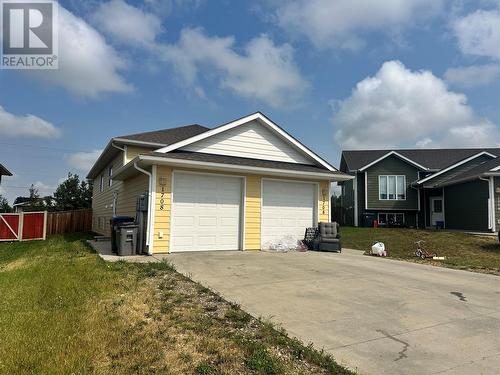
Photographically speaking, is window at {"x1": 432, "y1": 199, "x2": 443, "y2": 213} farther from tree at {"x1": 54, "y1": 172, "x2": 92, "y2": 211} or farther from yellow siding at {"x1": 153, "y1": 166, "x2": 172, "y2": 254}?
tree at {"x1": 54, "y1": 172, "x2": 92, "y2": 211}

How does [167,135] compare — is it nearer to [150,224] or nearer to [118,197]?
[118,197]

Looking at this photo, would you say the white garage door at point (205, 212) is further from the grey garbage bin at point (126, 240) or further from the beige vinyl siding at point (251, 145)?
the beige vinyl siding at point (251, 145)

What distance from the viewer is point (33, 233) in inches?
700

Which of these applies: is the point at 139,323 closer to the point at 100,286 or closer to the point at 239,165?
the point at 100,286

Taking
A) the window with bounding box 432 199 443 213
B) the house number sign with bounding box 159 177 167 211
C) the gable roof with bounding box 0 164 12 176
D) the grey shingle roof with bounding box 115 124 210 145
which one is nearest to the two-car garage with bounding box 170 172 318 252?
the house number sign with bounding box 159 177 167 211

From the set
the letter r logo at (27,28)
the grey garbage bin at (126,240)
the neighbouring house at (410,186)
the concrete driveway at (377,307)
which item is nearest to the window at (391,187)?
the neighbouring house at (410,186)

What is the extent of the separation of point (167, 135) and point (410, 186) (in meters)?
18.0

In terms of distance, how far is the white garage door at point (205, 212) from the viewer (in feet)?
34.3

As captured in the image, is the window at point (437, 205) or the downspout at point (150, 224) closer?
the downspout at point (150, 224)

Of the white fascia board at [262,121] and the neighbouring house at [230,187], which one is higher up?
the white fascia board at [262,121]

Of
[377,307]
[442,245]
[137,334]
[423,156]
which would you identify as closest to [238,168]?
[377,307]

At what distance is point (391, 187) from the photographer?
26.0 m

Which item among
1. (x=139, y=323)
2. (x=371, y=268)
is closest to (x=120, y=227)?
(x=139, y=323)

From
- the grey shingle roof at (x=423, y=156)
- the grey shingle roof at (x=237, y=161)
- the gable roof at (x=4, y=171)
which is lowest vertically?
the grey shingle roof at (x=237, y=161)
